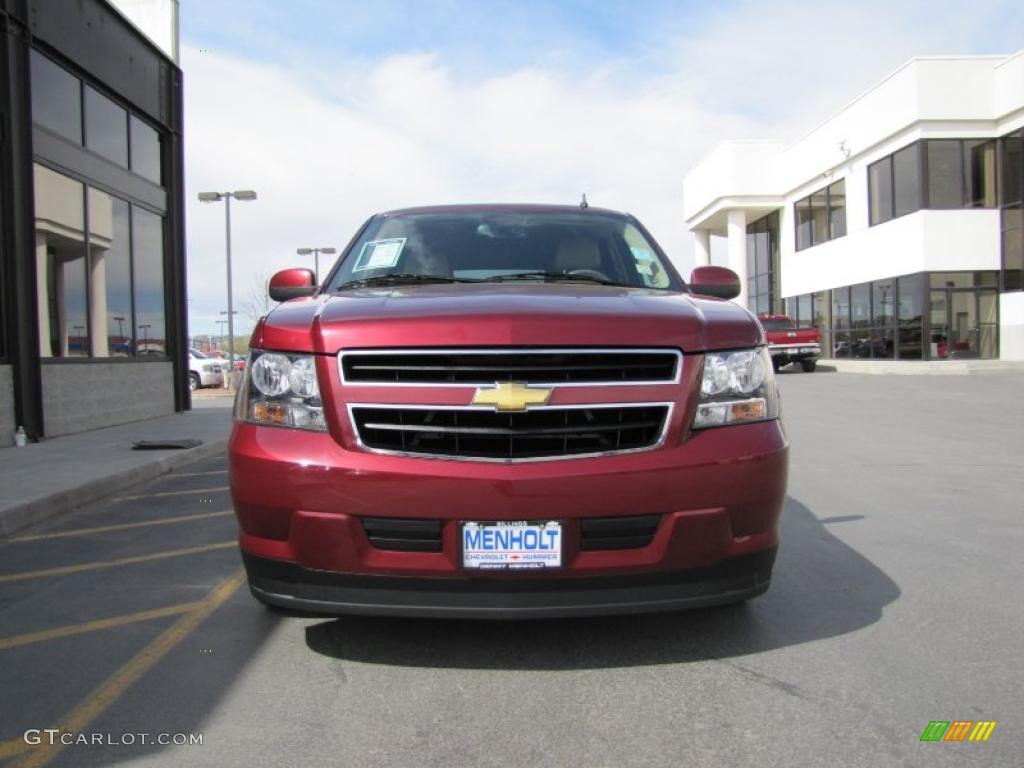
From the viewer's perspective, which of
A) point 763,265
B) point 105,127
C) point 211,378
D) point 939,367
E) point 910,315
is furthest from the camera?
point 763,265

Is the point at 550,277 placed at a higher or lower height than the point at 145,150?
lower

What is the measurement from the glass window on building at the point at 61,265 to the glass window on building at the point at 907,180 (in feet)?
75.1

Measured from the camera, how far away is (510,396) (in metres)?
2.94

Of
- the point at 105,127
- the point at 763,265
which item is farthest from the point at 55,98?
the point at 763,265

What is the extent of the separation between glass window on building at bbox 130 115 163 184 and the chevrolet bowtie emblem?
41.0 feet

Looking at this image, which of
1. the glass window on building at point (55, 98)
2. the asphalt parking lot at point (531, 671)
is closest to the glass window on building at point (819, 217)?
the glass window on building at point (55, 98)

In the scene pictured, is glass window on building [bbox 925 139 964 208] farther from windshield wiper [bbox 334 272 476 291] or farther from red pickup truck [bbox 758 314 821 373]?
windshield wiper [bbox 334 272 476 291]

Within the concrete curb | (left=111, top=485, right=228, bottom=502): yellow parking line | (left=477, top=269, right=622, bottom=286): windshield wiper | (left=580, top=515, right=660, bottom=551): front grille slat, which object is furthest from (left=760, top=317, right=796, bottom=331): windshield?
(left=580, top=515, right=660, bottom=551): front grille slat

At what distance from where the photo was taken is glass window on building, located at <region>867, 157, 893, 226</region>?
2752cm

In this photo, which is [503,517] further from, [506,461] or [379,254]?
[379,254]

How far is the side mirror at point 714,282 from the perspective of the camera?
457 cm

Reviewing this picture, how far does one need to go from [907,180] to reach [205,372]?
23421 mm

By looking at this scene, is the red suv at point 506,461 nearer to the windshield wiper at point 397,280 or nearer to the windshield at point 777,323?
the windshield wiper at point 397,280

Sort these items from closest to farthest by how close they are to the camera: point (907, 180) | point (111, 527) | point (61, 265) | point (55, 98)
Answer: point (111, 527) → point (55, 98) → point (61, 265) → point (907, 180)
